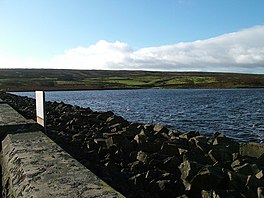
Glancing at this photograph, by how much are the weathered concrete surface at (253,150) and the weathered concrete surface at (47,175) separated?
16.2ft

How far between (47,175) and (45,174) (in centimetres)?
5

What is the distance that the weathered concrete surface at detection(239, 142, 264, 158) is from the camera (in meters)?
7.57

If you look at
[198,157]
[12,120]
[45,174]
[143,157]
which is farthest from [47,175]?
[12,120]

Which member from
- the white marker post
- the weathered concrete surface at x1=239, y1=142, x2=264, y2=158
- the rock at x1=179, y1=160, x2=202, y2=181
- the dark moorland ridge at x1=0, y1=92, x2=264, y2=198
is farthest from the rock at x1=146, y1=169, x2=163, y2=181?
the weathered concrete surface at x1=239, y1=142, x2=264, y2=158

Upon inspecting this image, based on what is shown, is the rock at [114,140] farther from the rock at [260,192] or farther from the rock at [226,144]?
the rock at [260,192]

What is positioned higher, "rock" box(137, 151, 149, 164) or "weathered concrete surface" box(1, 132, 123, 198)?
"weathered concrete surface" box(1, 132, 123, 198)

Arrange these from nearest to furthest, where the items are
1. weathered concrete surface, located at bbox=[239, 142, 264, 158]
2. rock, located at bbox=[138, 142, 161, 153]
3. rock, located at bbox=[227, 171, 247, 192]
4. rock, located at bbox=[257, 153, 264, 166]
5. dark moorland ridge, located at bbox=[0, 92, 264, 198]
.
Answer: rock, located at bbox=[227, 171, 247, 192]
dark moorland ridge, located at bbox=[0, 92, 264, 198]
rock, located at bbox=[257, 153, 264, 166]
rock, located at bbox=[138, 142, 161, 153]
weathered concrete surface, located at bbox=[239, 142, 264, 158]

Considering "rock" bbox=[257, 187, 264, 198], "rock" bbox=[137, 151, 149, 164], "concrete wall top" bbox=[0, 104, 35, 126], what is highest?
"concrete wall top" bbox=[0, 104, 35, 126]

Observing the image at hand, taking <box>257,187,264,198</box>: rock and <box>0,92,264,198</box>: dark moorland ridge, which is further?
<box>0,92,264,198</box>: dark moorland ridge

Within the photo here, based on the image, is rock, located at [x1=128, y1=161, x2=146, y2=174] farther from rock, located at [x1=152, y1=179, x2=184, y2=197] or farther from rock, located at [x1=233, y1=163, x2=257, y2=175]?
rock, located at [x1=233, y1=163, x2=257, y2=175]

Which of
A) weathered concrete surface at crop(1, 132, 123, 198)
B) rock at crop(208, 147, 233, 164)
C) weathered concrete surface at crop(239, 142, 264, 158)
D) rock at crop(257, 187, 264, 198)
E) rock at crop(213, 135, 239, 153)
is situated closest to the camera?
weathered concrete surface at crop(1, 132, 123, 198)

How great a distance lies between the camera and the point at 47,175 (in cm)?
355

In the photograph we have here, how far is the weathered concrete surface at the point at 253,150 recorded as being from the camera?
7.57 m

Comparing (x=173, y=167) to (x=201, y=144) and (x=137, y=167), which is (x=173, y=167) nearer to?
(x=137, y=167)
